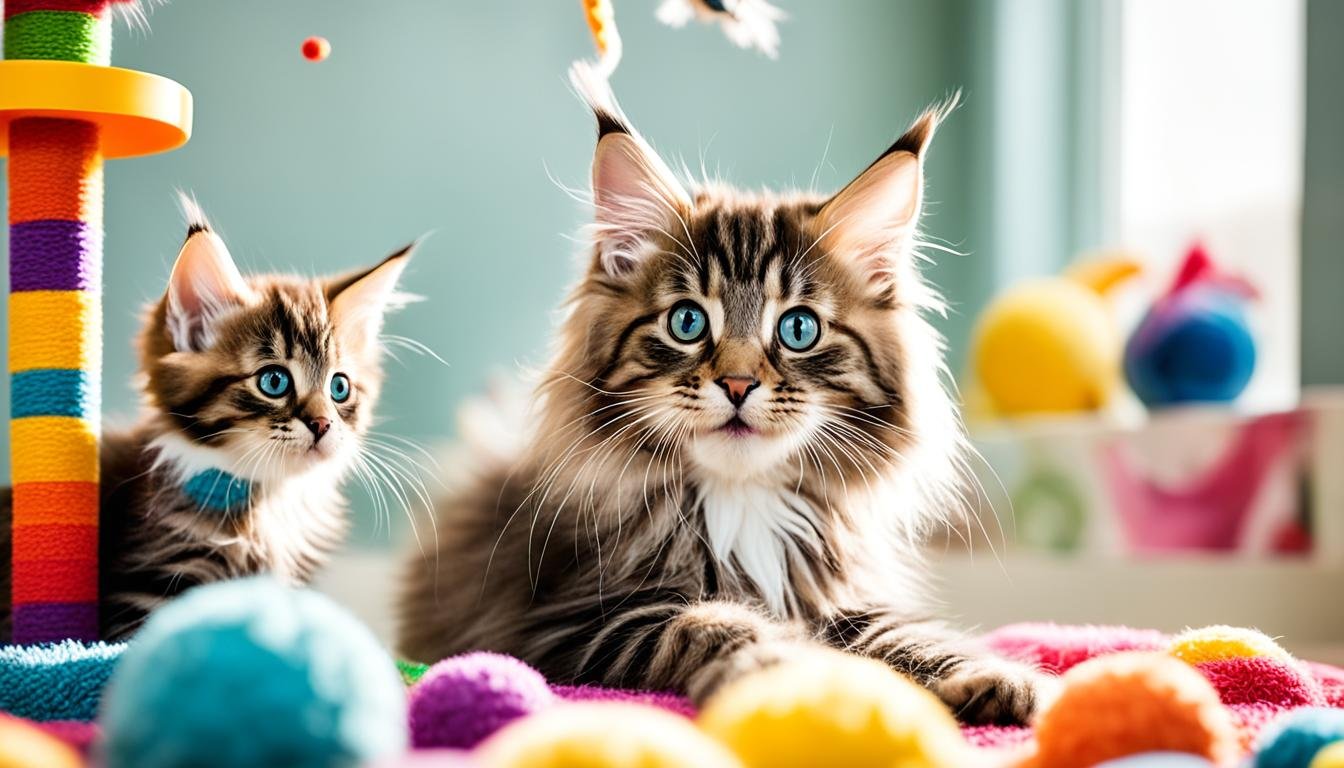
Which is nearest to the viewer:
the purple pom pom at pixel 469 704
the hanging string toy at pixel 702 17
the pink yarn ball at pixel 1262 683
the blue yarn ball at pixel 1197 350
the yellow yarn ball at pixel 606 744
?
the yellow yarn ball at pixel 606 744

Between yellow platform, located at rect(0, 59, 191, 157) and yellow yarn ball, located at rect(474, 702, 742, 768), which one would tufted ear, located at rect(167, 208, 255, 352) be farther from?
yellow yarn ball, located at rect(474, 702, 742, 768)

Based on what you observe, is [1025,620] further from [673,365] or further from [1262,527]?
[673,365]

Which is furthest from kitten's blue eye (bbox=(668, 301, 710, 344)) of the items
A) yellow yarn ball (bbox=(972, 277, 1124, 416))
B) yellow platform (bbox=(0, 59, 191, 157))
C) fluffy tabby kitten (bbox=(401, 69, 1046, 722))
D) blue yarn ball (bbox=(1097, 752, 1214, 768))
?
yellow yarn ball (bbox=(972, 277, 1124, 416))

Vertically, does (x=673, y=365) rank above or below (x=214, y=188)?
below

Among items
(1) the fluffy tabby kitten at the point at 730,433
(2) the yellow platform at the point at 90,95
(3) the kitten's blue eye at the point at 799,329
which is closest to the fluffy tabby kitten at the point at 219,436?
(2) the yellow platform at the point at 90,95

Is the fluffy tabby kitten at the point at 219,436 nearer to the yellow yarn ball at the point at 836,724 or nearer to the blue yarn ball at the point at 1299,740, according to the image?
the yellow yarn ball at the point at 836,724

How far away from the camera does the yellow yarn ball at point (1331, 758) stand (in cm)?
65

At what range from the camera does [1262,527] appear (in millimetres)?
2244

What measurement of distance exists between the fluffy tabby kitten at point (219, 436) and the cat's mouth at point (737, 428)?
420 mm

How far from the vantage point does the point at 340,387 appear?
132cm

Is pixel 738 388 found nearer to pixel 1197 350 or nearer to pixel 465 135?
pixel 1197 350

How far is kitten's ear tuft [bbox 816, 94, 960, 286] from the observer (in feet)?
4.26

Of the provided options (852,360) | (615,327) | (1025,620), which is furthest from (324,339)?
(1025,620)

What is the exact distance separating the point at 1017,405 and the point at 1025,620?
0.53 metres
